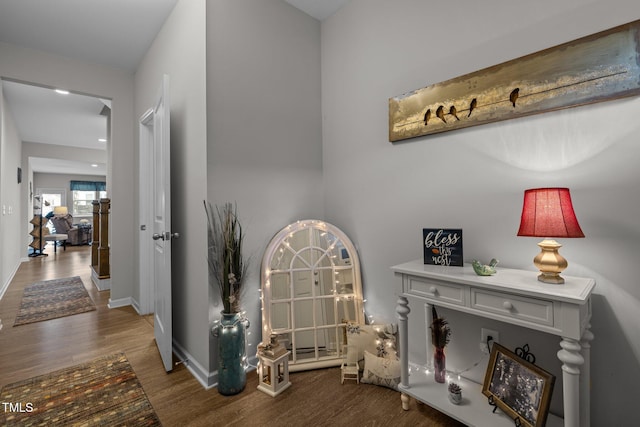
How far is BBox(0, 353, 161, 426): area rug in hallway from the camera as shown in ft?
5.18

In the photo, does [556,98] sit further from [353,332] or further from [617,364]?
[353,332]

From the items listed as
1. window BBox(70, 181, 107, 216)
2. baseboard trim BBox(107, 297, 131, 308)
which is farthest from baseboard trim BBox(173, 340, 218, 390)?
window BBox(70, 181, 107, 216)

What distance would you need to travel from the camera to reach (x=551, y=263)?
1.20 meters

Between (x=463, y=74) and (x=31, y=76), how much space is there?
4.08m

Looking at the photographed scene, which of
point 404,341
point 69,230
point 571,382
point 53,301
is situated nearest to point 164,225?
point 404,341

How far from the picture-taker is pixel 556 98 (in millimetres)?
1377

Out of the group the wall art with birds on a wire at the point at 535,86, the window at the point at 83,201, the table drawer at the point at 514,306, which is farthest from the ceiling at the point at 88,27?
the window at the point at 83,201

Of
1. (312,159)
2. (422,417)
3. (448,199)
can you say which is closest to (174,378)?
(422,417)

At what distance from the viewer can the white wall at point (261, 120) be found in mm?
1974

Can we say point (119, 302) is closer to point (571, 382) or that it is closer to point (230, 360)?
point (230, 360)

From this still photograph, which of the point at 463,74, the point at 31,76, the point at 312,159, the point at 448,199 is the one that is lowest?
the point at 448,199

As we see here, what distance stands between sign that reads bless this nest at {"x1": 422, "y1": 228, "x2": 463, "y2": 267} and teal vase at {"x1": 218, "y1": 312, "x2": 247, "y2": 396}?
125 cm

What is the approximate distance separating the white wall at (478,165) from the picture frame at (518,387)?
0.14 m

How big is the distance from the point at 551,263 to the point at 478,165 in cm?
66
